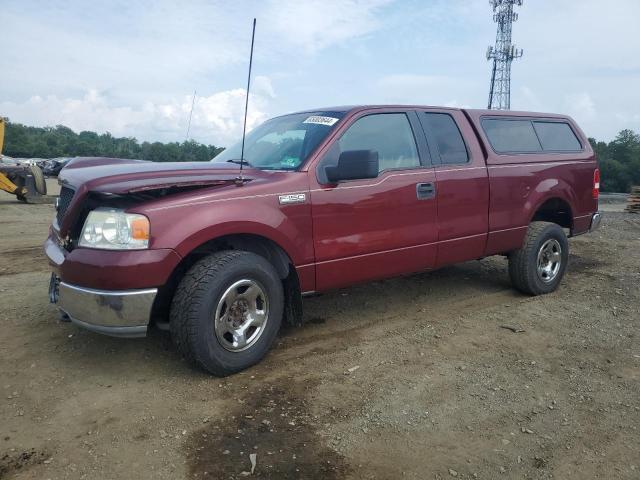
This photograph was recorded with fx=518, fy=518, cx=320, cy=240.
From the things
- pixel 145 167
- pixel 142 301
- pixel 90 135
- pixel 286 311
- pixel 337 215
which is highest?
pixel 90 135

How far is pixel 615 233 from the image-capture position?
988 centimetres

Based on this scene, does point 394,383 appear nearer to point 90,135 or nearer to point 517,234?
point 517,234

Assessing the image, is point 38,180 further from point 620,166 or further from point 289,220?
point 620,166

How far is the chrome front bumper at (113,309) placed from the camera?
3137mm

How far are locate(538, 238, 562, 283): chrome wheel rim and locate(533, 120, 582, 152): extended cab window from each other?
106 cm

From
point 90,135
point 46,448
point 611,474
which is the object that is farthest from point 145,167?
point 90,135

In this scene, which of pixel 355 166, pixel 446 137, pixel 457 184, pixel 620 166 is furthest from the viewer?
pixel 620 166

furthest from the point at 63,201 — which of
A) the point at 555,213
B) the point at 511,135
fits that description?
the point at 555,213

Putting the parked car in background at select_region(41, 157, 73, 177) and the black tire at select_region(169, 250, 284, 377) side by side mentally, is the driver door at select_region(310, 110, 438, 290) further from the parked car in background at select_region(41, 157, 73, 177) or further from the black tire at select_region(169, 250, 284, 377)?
the parked car in background at select_region(41, 157, 73, 177)

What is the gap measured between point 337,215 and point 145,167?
1.45 metres

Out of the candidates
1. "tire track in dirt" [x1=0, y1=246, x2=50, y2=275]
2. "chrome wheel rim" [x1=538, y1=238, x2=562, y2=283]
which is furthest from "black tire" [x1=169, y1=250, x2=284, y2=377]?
"tire track in dirt" [x1=0, y1=246, x2=50, y2=275]

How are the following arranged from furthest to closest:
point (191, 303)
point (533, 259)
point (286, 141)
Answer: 1. point (533, 259)
2. point (286, 141)
3. point (191, 303)

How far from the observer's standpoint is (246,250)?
3746 mm

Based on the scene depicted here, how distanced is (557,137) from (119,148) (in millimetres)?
44693
